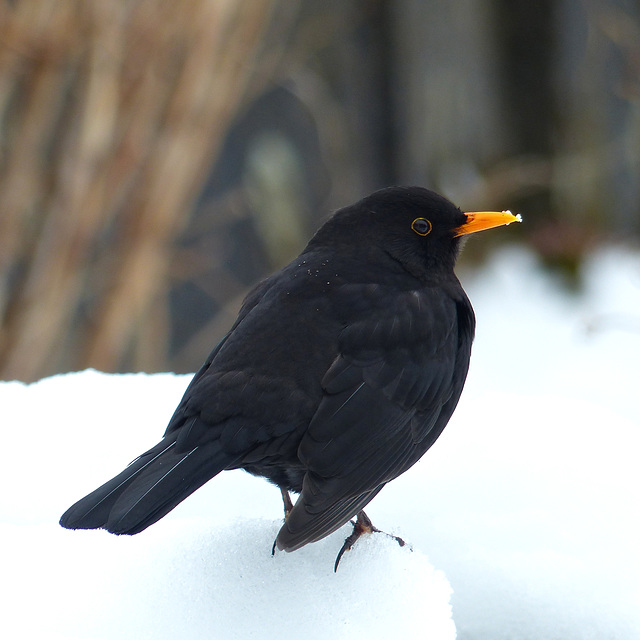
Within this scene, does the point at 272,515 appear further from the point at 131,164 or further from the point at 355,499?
the point at 131,164

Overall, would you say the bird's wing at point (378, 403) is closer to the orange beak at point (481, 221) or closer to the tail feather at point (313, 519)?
the tail feather at point (313, 519)

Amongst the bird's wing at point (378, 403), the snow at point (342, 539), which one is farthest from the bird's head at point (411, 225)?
the snow at point (342, 539)

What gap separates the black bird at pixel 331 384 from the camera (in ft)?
6.42

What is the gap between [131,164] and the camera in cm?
411

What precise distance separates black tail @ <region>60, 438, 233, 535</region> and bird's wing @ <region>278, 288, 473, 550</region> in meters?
0.21

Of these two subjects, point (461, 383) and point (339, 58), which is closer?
point (461, 383)

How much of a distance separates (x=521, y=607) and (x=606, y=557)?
0.75 ft

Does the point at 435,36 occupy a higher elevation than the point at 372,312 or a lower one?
higher

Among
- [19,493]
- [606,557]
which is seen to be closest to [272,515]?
[19,493]

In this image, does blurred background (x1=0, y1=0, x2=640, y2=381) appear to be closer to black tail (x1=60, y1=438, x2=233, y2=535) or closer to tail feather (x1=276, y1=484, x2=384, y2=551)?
black tail (x1=60, y1=438, x2=233, y2=535)

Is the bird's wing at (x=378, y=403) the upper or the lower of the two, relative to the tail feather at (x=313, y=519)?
upper

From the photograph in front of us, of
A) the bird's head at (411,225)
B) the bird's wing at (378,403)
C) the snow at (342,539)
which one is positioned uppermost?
the bird's head at (411,225)

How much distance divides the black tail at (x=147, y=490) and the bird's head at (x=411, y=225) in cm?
82

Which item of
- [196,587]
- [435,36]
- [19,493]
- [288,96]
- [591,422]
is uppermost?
[435,36]
